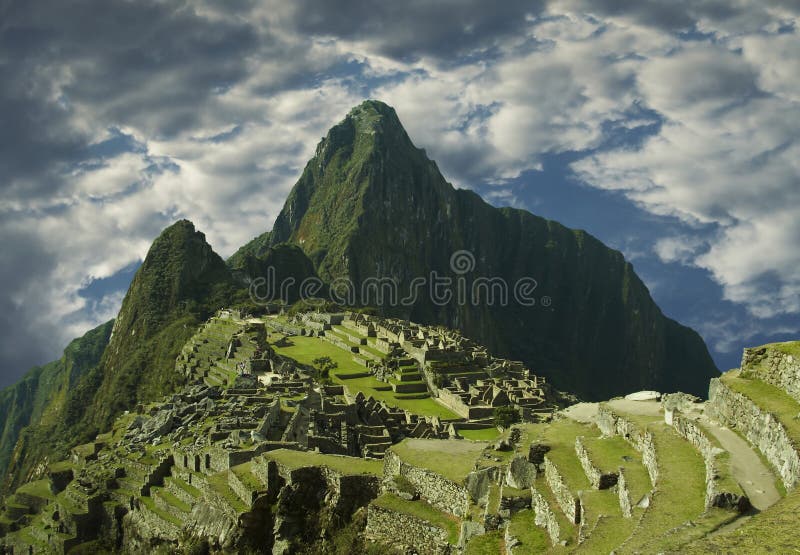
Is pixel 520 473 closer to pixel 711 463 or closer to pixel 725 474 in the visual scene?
pixel 711 463

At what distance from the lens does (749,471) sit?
11.8 metres

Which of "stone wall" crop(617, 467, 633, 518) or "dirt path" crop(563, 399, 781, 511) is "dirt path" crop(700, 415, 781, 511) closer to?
"dirt path" crop(563, 399, 781, 511)

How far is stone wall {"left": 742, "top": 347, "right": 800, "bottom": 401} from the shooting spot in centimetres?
1351

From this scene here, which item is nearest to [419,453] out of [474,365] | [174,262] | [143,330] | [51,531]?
[51,531]

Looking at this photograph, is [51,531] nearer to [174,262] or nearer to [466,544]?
[466,544]

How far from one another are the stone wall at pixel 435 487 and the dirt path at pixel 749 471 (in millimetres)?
5452

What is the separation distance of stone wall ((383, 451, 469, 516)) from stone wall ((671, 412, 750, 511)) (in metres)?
4.86

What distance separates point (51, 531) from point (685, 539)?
29.4 m

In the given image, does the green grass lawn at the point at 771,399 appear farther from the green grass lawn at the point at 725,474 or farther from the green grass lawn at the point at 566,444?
the green grass lawn at the point at 566,444

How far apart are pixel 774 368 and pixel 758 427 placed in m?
2.12

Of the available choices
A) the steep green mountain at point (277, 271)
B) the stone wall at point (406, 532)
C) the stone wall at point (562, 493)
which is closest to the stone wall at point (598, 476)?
the stone wall at point (562, 493)

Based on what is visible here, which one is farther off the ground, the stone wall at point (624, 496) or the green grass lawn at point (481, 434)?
the green grass lawn at point (481, 434)

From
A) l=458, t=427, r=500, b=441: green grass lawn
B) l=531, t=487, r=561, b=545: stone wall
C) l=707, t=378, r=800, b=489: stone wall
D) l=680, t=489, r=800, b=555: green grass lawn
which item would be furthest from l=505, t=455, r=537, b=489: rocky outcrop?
l=458, t=427, r=500, b=441: green grass lawn

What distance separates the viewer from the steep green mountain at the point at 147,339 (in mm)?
89188
